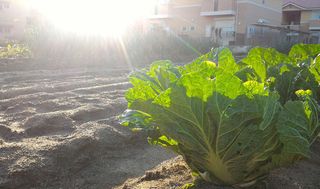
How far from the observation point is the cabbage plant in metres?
1.34

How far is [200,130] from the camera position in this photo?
1.44 m

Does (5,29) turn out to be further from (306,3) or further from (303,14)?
Result: (306,3)

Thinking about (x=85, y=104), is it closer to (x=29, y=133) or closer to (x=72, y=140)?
(x=29, y=133)

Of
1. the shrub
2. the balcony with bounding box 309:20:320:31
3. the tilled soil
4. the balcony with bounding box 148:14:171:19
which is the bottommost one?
the tilled soil

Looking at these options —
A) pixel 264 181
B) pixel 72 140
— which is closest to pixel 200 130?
pixel 264 181

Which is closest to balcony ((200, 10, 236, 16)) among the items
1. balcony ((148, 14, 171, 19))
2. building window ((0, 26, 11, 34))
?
balcony ((148, 14, 171, 19))

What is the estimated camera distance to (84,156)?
296 centimetres

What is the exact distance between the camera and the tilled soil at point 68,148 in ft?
8.46

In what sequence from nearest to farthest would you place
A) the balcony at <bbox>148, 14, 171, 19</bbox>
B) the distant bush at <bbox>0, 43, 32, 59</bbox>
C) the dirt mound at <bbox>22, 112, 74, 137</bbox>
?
the dirt mound at <bbox>22, 112, 74, 137</bbox> → the distant bush at <bbox>0, 43, 32, 59</bbox> → the balcony at <bbox>148, 14, 171, 19</bbox>

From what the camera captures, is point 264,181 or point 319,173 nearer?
point 264,181

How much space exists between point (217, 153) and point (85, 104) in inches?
132

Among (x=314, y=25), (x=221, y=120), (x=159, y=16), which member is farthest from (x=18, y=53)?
(x=314, y=25)

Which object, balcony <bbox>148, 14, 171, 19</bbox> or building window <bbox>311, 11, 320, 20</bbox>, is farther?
building window <bbox>311, 11, 320, 20</bbox>

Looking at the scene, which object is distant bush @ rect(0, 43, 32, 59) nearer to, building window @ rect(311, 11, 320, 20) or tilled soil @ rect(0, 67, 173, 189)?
tilled soil @ rect(0, 67, 173, 189)
